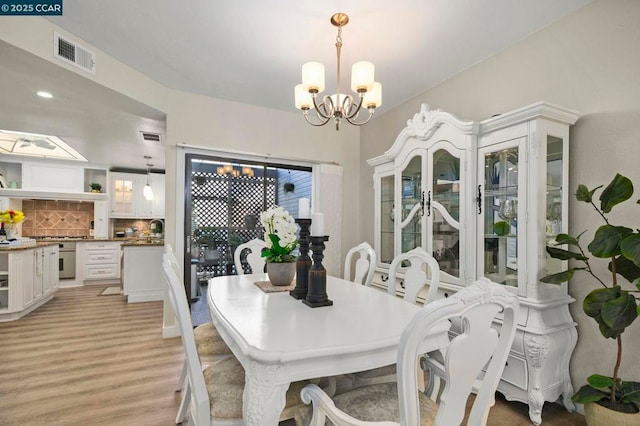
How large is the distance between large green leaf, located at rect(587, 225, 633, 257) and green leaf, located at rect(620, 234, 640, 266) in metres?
0.08

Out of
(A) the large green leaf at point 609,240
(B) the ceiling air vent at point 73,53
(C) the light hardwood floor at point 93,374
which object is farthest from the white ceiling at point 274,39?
(C) the light hardwood floor at point 93,374

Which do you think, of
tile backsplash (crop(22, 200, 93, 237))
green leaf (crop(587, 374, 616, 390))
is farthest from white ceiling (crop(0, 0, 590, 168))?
tile backsplash (crop(22, 200, 93, 237))

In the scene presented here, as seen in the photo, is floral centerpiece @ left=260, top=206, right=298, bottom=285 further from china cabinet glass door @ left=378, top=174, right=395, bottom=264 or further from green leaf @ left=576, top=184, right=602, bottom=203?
green leaf @ left=576, top=184, right=602, bottom=203

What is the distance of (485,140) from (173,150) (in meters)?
3.00

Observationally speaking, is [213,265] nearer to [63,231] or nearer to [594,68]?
[594,68]

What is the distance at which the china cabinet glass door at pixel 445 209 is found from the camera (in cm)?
248

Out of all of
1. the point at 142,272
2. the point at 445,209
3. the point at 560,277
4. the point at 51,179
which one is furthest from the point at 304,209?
the point at 51,179

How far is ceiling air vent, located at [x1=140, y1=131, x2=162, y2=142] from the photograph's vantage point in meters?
4.28

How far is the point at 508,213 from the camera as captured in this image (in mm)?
2170

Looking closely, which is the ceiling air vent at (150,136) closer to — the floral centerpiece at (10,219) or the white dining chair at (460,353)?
the floral centerpiece at (10,219)

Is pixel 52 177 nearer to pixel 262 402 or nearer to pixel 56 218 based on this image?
pixel 56 218

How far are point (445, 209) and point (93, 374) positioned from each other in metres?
3.11

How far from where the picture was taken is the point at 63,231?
256 inches

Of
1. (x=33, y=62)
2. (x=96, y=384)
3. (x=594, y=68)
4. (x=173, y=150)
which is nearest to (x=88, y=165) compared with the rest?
(x=173, y=150)
